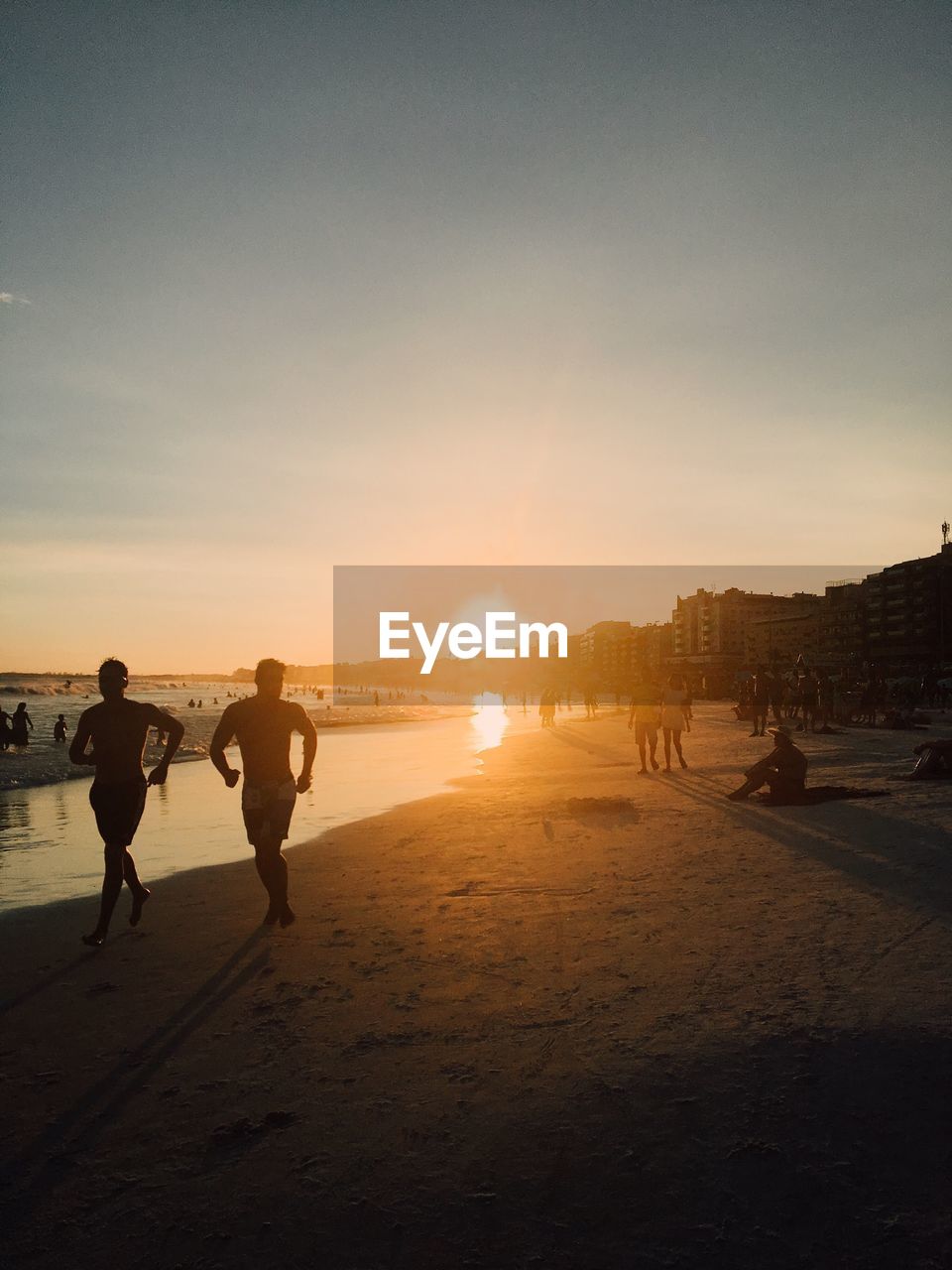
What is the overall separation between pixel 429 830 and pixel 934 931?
6.93 metres

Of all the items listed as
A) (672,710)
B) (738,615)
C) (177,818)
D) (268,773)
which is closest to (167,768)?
(268,773)

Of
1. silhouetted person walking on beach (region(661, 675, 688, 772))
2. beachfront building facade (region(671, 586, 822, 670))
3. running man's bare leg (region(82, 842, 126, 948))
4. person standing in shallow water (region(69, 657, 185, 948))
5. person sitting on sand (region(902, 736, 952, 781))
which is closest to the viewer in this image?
running man's bare leg (region(82, 842, 126, 948))

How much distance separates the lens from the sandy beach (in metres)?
2.79

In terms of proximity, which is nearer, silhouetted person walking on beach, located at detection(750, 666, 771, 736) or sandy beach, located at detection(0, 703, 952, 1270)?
sandy beach, located at detection(0, 703, 952, 1270)

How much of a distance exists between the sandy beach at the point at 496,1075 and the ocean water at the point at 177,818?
2.20 meters

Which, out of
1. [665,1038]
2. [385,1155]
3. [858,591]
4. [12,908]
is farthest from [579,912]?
[858,591]

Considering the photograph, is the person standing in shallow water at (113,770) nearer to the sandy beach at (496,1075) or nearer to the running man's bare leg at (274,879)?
the sandy beach at (496,1075)

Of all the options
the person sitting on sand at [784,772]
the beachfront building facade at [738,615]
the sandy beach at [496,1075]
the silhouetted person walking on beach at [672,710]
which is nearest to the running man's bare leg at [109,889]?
the sandy beach at [496,1075]

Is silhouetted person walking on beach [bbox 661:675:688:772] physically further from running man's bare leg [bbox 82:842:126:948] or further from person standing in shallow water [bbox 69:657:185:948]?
running man's bare leg [bbox 82:842:126:948]

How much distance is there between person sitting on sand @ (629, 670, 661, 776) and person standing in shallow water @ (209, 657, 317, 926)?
36.2ft

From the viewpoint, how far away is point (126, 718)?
21.7ft

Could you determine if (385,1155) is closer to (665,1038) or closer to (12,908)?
(665,1038)

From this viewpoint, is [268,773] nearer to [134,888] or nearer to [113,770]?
[113,770]

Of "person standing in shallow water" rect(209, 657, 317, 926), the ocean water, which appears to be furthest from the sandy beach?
the ocean water
